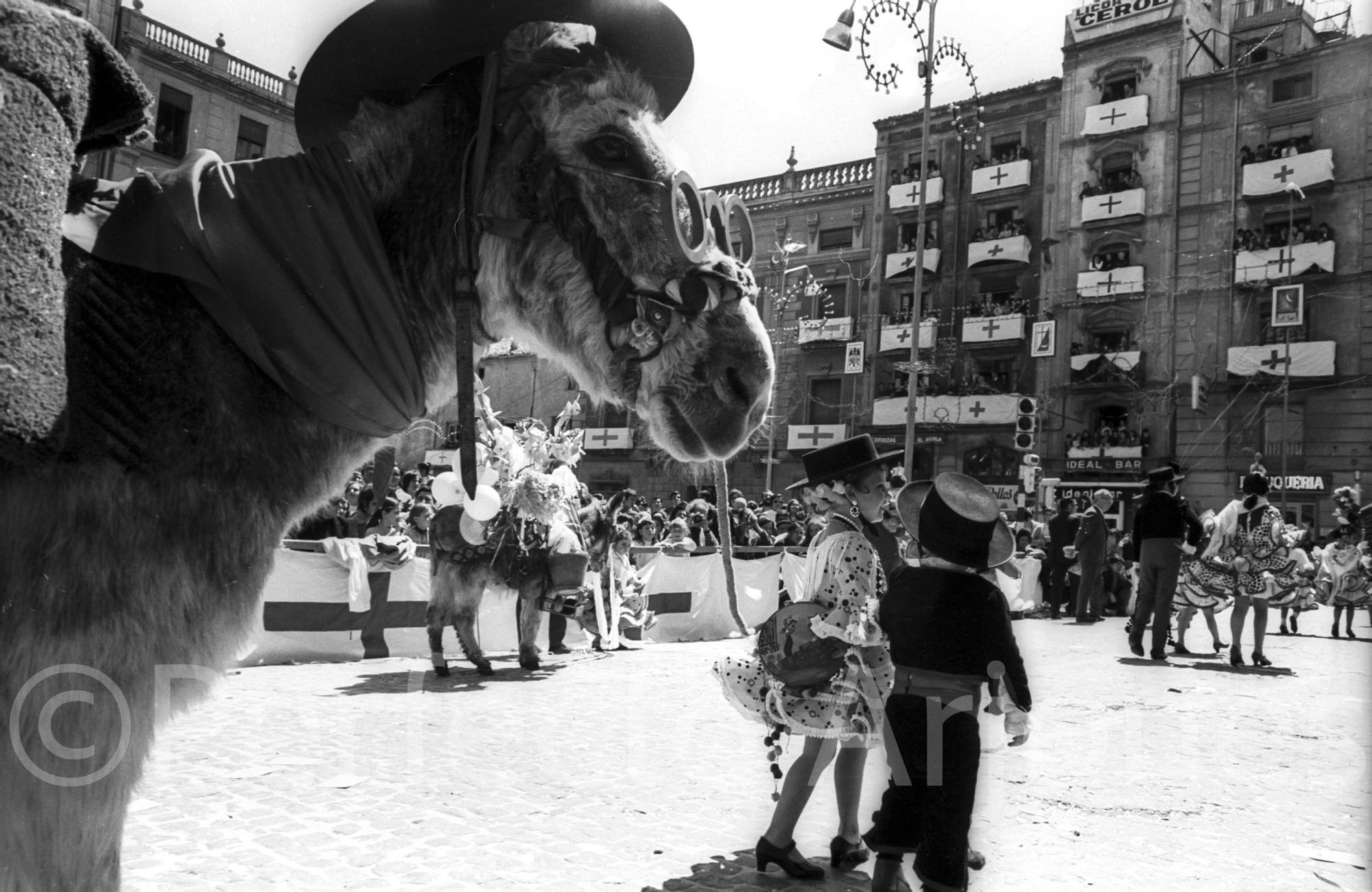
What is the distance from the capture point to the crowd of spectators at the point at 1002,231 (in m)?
37.0

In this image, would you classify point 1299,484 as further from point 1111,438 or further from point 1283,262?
point 1283,262

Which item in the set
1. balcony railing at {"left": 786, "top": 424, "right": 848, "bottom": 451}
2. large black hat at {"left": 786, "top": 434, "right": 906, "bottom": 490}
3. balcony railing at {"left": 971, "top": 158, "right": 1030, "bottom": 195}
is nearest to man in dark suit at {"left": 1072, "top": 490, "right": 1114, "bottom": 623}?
large black hat at {"left": 786, "top": 434, "right": 906, "bottom": 490}

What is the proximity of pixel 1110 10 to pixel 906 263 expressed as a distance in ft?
39.1

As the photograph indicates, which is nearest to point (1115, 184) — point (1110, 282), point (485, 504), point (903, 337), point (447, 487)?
point (1110, 282)

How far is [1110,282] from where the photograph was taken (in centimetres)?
3431

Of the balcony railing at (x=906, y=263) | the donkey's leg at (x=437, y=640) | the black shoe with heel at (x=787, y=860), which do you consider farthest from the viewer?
the balcony railing at (x=906, y=263)

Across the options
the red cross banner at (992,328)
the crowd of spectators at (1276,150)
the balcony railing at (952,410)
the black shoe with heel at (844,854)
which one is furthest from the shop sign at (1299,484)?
the black shoe with heel at (844,854)

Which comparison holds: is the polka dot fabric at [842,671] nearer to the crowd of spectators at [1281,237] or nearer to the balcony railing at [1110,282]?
the balcony railing at [1110,282]

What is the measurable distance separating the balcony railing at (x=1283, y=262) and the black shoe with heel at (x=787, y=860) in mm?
34456

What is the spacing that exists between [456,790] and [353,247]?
4.30 metres

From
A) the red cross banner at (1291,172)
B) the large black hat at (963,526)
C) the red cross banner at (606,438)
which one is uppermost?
the red cross banner at (1291,172)

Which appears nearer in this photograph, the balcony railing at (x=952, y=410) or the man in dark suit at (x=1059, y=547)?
the man in dark suit at (x=1059, y=547)

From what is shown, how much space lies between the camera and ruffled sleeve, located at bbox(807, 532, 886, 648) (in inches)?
170

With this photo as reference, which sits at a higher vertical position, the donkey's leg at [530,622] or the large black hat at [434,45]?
the large black hat at [434,45]
